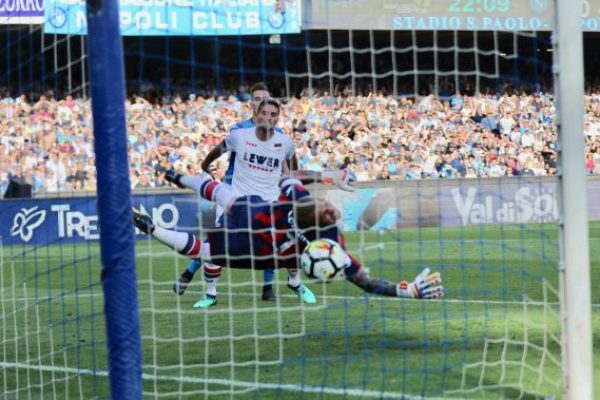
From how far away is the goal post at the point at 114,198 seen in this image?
4.51 meters

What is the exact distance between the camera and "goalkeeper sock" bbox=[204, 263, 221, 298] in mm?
10984

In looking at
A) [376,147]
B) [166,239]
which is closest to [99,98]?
[166,239]

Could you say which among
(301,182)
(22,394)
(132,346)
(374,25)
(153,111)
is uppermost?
(374,25)

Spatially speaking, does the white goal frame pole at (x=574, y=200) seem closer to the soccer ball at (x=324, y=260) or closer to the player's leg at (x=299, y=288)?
the soccer ball at (x=324, y=260)

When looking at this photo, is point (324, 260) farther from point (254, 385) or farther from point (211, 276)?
point (211, 276)

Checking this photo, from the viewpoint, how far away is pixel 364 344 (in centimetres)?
838

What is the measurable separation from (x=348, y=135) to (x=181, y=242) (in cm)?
182

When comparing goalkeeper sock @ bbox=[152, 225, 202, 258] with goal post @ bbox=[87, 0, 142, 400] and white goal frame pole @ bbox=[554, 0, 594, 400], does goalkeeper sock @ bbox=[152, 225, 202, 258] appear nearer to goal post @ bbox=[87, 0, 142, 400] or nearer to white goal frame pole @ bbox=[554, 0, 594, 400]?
white goal frame pole @ bbox=[554, 0, 594, 400]

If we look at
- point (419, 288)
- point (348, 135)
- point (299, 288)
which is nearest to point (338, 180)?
point (419, 288)

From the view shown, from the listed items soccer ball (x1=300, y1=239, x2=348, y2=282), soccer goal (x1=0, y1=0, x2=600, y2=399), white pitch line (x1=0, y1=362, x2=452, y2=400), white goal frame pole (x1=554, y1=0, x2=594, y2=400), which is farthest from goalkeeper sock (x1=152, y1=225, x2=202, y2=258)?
white goal frame pole (x1=554, y1=0, x2=594, y2=400)

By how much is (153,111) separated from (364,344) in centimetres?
326

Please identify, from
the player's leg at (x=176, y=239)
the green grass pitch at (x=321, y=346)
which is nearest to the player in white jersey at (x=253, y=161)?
the green grass pitch at (x=321, y=346)

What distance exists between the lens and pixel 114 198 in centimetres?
457

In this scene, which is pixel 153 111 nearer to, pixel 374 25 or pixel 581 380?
pixel 581 380
